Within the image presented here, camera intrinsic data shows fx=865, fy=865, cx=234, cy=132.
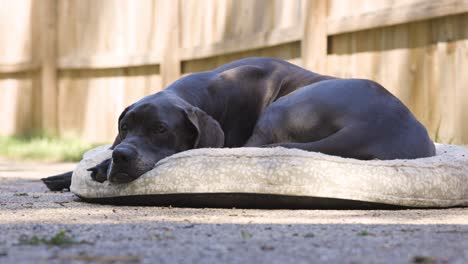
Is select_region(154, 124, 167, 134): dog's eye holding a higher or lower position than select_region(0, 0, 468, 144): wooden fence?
lower

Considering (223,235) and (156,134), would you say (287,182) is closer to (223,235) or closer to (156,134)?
(156,134)

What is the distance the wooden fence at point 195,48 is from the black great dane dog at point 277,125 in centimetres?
150

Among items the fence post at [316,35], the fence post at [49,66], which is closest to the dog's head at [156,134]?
the fence post at [316,35]

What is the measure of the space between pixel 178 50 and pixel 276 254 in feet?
26.2

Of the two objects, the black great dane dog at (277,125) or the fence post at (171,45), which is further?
the fence post at (171,45)

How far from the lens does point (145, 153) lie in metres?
4.29

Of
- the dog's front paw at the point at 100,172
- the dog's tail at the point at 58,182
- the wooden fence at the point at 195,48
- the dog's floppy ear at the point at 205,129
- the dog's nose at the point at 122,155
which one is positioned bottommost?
the dog's tail at the point at 58,182

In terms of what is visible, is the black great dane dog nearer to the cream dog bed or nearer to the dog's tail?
the cream dog bed

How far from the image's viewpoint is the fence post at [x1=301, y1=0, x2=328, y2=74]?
296 inches

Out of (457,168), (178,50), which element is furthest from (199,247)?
(178,50)

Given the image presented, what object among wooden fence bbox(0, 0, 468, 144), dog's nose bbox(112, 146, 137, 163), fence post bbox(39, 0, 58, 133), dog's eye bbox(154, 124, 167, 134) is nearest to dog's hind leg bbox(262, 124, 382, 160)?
dog's eye bbox(154, 124, 167, 134)

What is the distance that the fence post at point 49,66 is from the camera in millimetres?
12008

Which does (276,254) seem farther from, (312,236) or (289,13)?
(289,13)

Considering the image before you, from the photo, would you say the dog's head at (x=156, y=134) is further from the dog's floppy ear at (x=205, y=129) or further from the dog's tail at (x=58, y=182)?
the dog's tail at (x=58, y=182)
